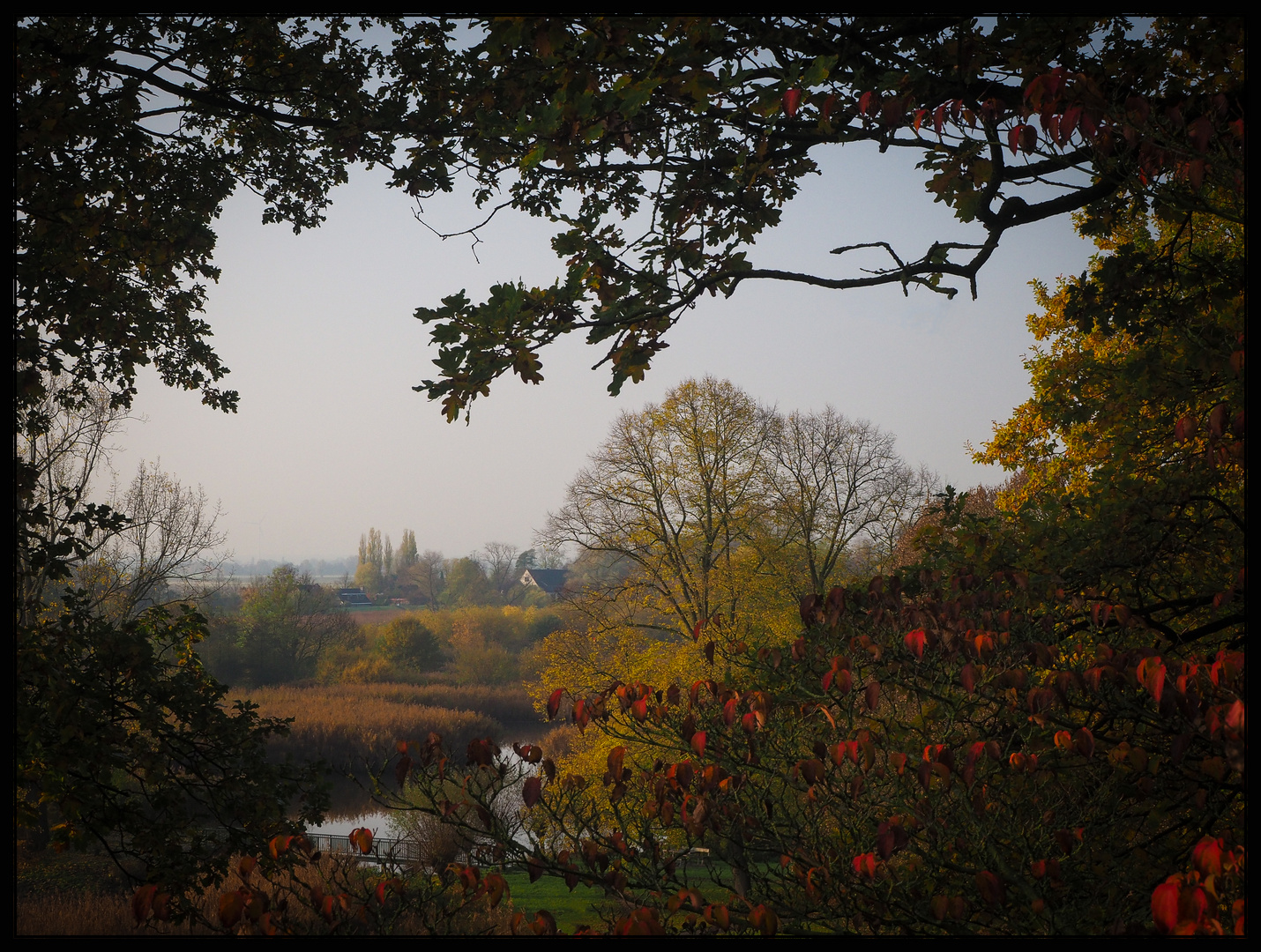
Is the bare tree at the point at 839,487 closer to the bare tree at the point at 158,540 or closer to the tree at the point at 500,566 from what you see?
the bare tree at the point at 158,540

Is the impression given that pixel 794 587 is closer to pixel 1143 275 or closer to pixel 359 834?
pixel 1143 275

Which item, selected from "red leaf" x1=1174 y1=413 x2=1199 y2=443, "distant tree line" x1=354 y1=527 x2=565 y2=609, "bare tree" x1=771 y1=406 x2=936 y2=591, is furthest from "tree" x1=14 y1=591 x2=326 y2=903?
"distant tree line" x1=354 y1=527 x2=565 y2=609

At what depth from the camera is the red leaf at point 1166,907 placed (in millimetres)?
2209

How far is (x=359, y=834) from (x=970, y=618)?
303cm

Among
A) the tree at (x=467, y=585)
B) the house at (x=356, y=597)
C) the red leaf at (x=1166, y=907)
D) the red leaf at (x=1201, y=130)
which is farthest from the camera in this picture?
the house at (x=356, y=597)

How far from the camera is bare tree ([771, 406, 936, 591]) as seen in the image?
67.7 ft

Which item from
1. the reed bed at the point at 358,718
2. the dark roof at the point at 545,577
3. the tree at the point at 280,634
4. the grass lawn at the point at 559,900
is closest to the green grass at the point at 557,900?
the grass lawn at the point at 559,900

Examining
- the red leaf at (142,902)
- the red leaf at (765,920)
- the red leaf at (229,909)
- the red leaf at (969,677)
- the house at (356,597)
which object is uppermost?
the red leaf at (969,677)

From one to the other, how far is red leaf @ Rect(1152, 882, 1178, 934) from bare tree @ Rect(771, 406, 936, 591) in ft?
58.3

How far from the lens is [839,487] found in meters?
22.0

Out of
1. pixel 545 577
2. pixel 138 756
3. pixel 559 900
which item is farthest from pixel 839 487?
pixel 545 577

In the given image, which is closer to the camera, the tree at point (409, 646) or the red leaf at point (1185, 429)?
the red leaf at point (1185, 429)

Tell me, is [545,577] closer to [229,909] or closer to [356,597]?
[356,597]

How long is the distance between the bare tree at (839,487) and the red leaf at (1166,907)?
17761 millimetres
